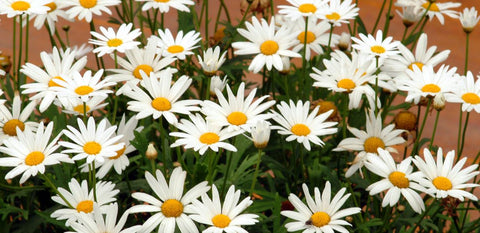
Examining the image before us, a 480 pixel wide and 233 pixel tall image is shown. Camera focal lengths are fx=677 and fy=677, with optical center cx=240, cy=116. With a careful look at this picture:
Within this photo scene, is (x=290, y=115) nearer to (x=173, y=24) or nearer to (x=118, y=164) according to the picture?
(x=118, y=164)

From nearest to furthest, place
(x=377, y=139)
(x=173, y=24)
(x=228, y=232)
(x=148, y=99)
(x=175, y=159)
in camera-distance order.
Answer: (x=228, y=232)
(x=148, y=99)
(x=377, y=139)
(x=175, y=159)
(x=173, y=24)

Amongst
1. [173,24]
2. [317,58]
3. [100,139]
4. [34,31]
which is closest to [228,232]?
[100,139]

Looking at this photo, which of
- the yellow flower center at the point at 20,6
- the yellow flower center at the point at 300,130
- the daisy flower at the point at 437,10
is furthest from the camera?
the daisy flower at the point at 437,10

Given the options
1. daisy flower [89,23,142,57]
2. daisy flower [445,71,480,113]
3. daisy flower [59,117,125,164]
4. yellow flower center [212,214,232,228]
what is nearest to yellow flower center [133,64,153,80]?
daisy flower [89,23,142,57]

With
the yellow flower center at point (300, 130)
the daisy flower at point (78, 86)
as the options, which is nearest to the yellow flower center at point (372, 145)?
the yellow flower center at point (300, 130)

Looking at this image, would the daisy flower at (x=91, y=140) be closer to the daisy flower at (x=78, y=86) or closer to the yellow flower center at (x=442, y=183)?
the daisy flower at (x=78, y=86)

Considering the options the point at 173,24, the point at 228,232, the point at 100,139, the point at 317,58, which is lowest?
the point at 228,232
